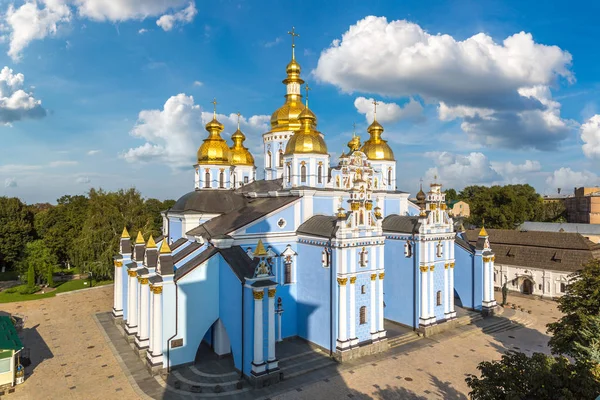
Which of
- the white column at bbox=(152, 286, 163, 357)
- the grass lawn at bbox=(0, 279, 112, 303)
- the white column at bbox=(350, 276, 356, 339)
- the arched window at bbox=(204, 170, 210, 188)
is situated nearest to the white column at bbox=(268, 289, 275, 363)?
the white column at bbox=(350, 276, 356, 339)

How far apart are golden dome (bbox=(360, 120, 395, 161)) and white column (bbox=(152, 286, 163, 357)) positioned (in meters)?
15.3

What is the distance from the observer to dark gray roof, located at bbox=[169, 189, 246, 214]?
2203 centimetres

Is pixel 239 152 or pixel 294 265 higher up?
pixel 239 152

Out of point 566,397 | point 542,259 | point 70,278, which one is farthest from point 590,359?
point 70,278

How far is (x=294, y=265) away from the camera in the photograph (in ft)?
62.8

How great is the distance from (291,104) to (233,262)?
1327cm

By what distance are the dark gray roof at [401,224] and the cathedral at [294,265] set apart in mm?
72

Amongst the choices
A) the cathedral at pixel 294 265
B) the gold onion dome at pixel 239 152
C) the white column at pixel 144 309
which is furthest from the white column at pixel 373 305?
the gold onion dome at pixel 239 152

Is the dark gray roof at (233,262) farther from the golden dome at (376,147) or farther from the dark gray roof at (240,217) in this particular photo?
the golden dome at (376,147)

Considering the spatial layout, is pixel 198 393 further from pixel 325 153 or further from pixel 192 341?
pixel 325 153

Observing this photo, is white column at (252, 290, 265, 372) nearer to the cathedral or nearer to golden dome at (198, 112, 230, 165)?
the cathedral

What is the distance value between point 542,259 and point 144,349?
87.6ft

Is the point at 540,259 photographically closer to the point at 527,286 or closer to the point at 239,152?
the point at 527,286

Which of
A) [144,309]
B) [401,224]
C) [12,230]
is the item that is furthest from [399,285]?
[12,230]
